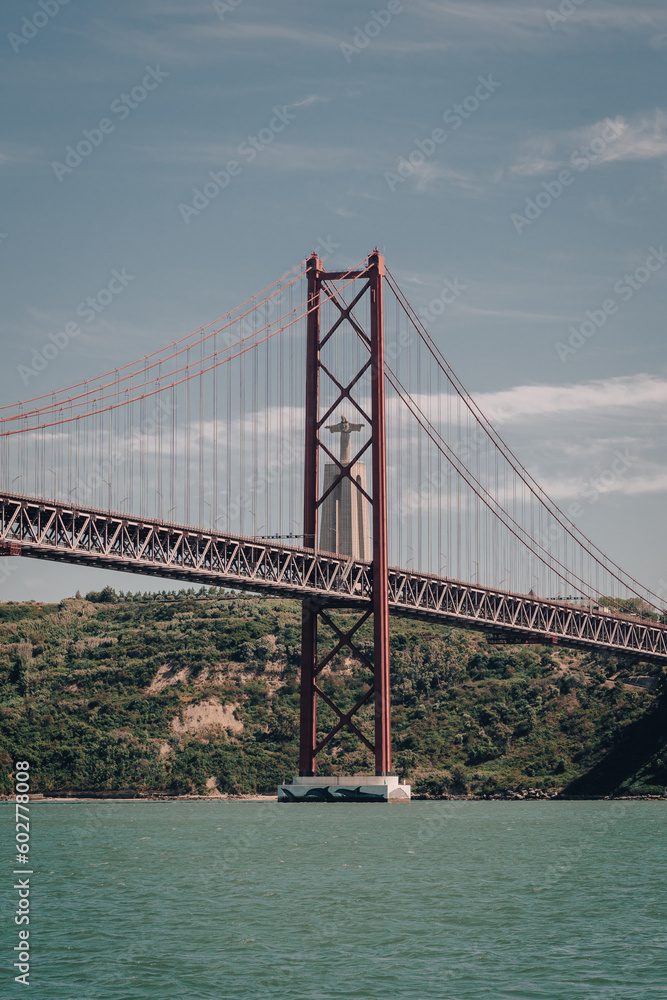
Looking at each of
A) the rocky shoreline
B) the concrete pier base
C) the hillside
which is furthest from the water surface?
the hillside

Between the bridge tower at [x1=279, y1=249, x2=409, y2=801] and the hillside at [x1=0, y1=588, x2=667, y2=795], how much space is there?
2044cm

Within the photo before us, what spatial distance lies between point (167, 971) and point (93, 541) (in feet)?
135

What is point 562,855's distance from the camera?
41438mm

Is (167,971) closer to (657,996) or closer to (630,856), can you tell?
(657,996)

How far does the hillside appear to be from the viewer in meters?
91.4

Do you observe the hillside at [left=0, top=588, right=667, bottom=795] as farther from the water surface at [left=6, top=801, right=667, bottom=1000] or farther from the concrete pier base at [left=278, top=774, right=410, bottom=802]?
the water surface at [left=6, top=801, right=667, bottom=1000]

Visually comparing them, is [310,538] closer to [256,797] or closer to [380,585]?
[380,585]

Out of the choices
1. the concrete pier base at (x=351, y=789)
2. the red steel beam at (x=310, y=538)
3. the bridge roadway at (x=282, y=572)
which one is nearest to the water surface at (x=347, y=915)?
the bridge roadway at (x=282, y=572)

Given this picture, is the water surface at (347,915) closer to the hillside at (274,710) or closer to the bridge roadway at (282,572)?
the bridge roadway at (282,572)

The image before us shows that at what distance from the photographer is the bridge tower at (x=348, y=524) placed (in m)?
71.2

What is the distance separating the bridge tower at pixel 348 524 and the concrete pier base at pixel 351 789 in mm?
54

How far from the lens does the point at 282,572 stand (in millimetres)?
70438

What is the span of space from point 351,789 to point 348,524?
1666cm

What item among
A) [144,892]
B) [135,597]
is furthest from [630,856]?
[135,597]
